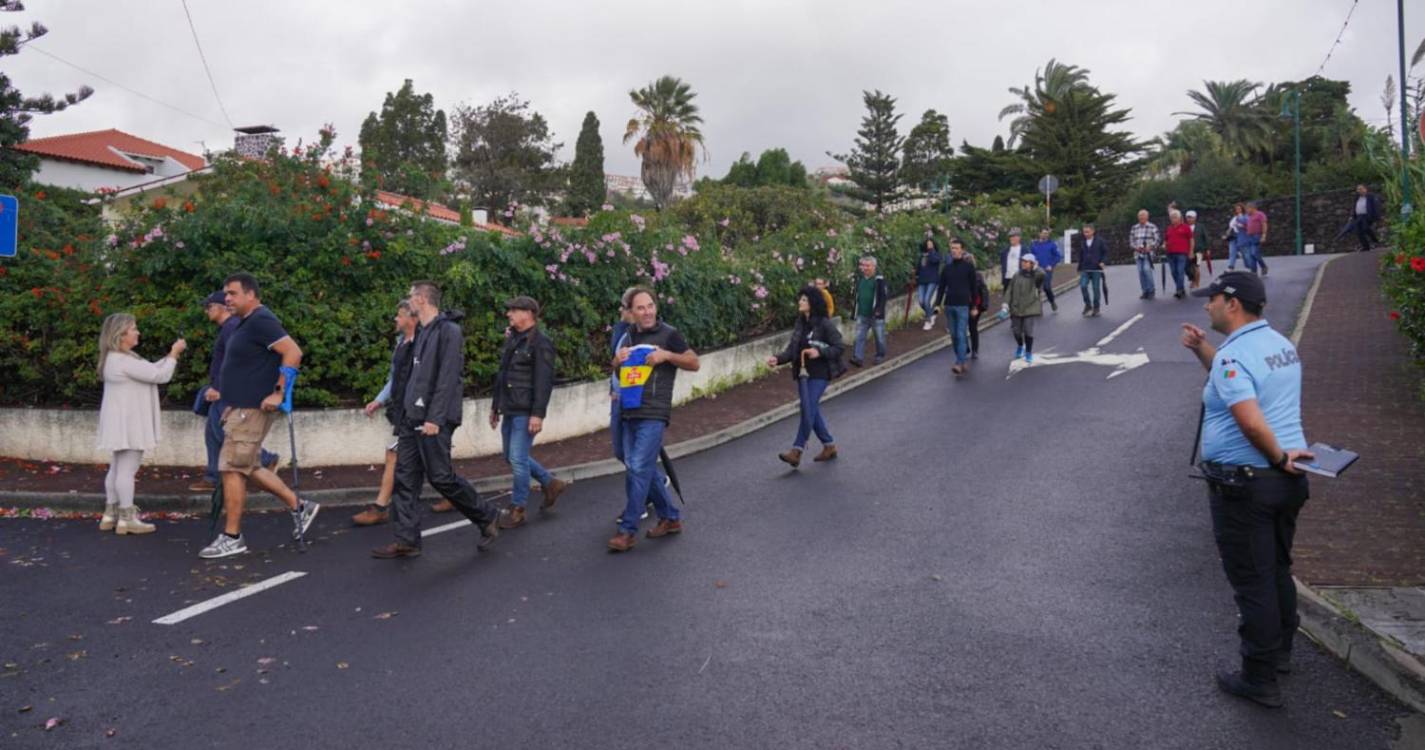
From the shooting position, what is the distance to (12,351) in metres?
11.1

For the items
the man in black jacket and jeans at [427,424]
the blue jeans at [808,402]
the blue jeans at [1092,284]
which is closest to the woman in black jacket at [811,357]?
the blue jeans at [808,402]

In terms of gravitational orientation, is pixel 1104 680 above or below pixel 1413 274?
below

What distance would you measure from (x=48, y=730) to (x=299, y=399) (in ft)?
22.1

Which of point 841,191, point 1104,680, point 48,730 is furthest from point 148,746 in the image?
point 841,191

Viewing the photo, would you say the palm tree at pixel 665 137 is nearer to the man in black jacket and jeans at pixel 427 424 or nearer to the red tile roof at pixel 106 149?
the red tile roof at pixel 106 149

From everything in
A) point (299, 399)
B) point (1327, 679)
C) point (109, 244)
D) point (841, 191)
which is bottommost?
point (1327, 679)

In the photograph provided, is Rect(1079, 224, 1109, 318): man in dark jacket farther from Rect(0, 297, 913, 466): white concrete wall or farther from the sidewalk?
Rect(0, 297, 913, 466): white concrete wall

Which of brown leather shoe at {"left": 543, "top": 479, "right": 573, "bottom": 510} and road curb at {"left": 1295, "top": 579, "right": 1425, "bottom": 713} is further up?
brown leather shoe at {"left": 543, "top": 479, "right": 573, "bottom": 510}

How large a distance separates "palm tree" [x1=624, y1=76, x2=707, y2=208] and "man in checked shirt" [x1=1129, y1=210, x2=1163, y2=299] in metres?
31.8

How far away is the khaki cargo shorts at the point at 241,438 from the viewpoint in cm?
705

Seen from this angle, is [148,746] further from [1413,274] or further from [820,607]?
[1413,274]

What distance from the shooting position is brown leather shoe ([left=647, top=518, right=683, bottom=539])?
745 cm

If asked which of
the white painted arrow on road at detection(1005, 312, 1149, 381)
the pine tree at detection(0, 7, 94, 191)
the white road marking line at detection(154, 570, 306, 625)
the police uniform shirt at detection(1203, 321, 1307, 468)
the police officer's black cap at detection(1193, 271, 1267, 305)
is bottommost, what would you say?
the white road marking line at detection(154, 570, 306, 625)

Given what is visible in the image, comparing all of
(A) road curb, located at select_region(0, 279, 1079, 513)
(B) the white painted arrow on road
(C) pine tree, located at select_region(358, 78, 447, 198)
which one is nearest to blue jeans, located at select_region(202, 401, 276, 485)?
(A) road curb, located at select_region(0, 279, 1079, 513)
